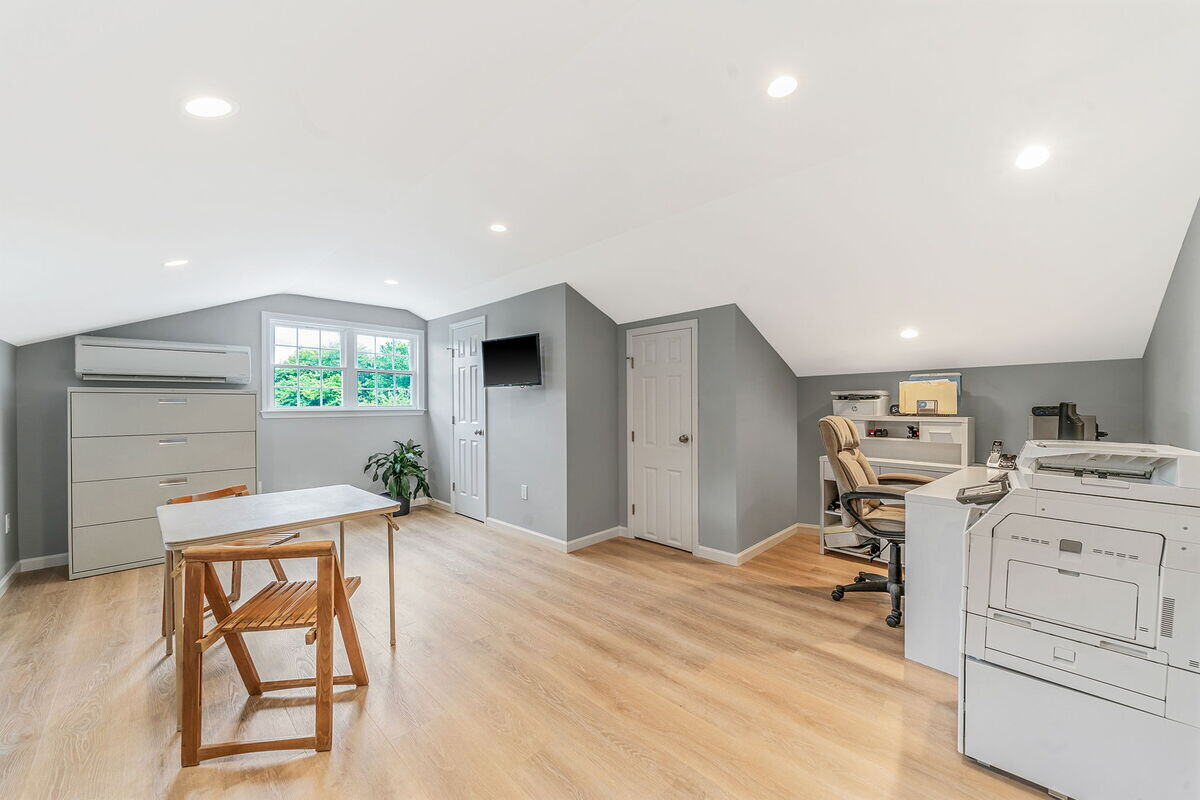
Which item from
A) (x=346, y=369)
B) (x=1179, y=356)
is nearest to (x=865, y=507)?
(x=1179, y=356)

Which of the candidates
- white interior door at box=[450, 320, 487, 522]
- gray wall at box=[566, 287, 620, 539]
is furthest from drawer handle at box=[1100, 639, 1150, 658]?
white interior door at box=[450, 320, 487, 522]

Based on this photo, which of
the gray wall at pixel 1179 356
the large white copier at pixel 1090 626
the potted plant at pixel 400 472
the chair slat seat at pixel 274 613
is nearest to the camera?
the large white copier at pixel 1090 626

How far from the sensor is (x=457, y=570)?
12.2 feet

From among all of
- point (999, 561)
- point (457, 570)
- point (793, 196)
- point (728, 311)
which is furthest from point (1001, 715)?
point (457, 570)

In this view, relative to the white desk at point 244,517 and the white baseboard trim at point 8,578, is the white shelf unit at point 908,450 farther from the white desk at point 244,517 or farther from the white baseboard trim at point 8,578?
the white baseboard trim at point 8,578

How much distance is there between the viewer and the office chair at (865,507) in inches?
111

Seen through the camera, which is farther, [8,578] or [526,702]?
[8,578]

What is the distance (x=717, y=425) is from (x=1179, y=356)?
247 cm

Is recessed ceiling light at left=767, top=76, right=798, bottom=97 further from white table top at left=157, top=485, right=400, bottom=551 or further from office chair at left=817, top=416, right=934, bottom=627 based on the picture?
white table top at left=157, top=485, right=400, bottom=551

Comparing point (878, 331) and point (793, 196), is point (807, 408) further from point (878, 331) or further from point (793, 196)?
point (793, 196)

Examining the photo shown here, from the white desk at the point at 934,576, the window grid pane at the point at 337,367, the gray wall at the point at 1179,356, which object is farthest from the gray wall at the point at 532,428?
the gray wall at the point at 1179,356

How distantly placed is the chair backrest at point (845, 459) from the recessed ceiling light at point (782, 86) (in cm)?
195

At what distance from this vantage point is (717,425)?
13.0 ft

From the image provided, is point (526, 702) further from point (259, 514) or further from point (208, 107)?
point (208, 107)
